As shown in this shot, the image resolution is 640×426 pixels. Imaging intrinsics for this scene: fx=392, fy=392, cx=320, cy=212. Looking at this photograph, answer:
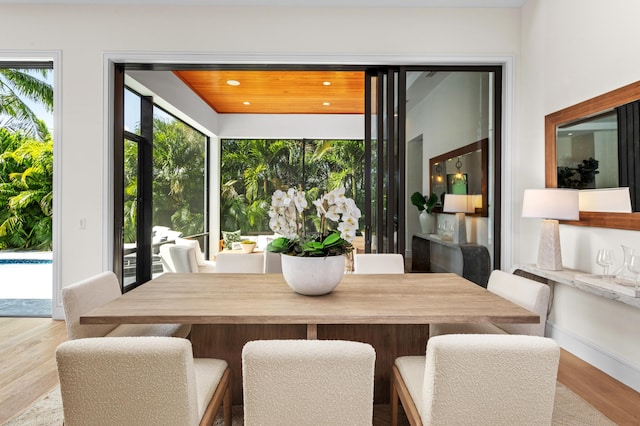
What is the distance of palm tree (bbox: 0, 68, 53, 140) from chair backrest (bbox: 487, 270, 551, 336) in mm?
4465

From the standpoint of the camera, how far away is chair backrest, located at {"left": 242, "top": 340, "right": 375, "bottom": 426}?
1028 millimetres

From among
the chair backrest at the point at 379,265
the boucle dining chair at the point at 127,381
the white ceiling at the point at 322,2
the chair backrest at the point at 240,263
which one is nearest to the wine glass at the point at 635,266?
the chair backrest at the point at 379,265

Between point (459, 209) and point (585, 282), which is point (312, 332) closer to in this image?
point (585, 282)

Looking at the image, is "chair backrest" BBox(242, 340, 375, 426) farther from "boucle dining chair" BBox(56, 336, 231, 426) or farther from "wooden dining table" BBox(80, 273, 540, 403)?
"wooden dining table" BBox(80, 273, 540, 403)

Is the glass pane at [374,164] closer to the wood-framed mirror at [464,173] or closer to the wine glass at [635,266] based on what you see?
the wood-framed mirror at [464,173]

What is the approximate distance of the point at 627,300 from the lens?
2.08 meters

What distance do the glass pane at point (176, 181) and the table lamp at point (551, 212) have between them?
4.04 m

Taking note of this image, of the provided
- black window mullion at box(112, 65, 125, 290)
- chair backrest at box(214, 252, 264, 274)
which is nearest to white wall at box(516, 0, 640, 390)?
chair backrest at box(214, 252, 264, 274)

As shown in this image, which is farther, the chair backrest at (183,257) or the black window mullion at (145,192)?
the black window mullion at (145,192)

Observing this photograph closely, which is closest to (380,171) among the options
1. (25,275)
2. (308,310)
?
(308,310)

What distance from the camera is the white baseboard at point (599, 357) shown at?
239 centimetres

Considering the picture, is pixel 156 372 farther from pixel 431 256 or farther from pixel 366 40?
pixel 366 40

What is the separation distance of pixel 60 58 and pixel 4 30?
561mm

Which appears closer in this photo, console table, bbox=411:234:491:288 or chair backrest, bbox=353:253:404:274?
chair backrest, bbox=353:253:404:274
